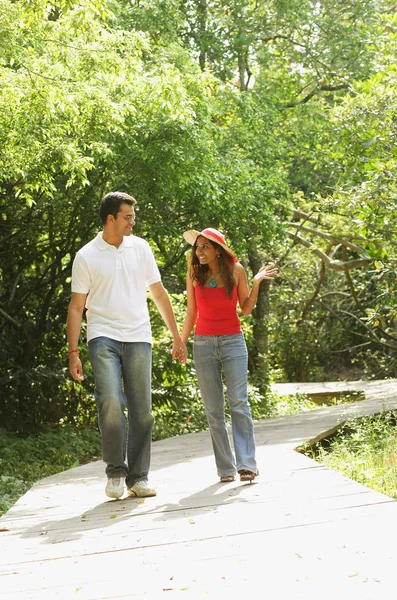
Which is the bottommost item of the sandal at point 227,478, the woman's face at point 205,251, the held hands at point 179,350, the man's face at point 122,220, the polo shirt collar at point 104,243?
the sandal at point 227,478

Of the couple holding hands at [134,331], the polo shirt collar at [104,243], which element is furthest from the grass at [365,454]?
the polo shirt collar at [104,243]

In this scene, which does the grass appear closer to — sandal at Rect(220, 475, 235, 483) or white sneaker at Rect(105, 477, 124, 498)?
sandal at Rect(220, 475, 235, 483)

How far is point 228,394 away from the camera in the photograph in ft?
21.9

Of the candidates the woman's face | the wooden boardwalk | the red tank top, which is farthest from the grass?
the woman's face

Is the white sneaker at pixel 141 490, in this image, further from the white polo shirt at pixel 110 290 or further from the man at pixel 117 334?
the white polo shirt at pixel 110 290

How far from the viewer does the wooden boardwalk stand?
399 centimetres

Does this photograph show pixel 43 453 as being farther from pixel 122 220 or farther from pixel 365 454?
pixel 122 220

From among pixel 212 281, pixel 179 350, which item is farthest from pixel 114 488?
pixel 212 281

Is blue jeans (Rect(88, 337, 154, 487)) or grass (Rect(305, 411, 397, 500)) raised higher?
blue jeans (Rect(88, 337, 154, 487))

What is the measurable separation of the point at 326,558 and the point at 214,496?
6.65 feet

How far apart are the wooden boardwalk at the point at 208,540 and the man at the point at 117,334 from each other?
0.38 m

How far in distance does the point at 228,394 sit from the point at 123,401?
82cm

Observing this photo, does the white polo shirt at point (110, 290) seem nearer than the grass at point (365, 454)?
Yes

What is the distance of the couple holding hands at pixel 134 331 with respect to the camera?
20.2ft
